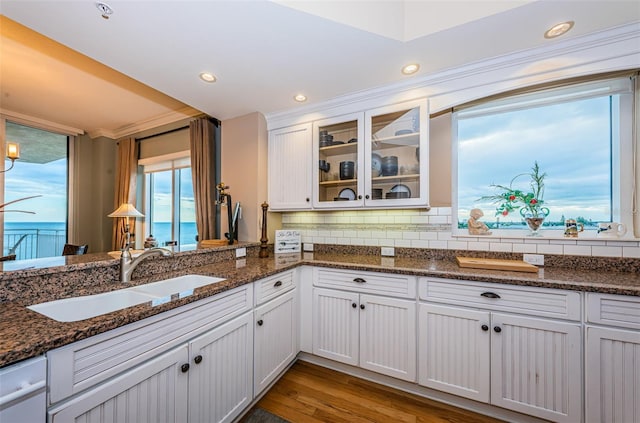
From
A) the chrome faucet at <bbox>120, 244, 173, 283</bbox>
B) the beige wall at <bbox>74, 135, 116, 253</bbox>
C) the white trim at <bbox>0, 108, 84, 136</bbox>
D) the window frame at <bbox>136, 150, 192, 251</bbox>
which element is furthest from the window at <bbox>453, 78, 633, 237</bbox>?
the white trim at <bbox>0, 108, 84, 136</bbox>

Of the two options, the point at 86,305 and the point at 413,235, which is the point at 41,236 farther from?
the point at 413,235

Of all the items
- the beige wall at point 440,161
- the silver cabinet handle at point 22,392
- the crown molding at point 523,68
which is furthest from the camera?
the beige wall at point 440,161

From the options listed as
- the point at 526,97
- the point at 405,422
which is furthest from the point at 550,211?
the point at 405,422

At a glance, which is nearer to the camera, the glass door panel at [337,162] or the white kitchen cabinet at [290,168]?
the glass door panel at [337,162]

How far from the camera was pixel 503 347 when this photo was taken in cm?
144

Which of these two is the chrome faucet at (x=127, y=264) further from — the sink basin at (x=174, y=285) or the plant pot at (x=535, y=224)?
the plant pot at (x=535, y=224)

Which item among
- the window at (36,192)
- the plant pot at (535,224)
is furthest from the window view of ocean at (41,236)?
the plant pot at (535,224)

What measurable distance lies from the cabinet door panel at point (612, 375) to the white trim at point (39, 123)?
619 centimetres

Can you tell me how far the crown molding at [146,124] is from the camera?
128 inches

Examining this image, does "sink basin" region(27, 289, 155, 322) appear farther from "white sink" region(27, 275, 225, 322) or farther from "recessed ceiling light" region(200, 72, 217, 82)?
"recessed ceiling light" region(200, 72, 217, 82)

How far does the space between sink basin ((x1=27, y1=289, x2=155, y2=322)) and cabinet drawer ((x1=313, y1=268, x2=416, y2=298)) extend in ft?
3.86

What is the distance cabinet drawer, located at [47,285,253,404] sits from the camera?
75 centimetres

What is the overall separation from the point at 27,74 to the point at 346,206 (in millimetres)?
3399

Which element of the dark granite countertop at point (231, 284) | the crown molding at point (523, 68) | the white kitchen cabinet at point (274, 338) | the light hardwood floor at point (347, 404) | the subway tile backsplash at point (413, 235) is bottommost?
the light hardwood floor at point (347, 404)
